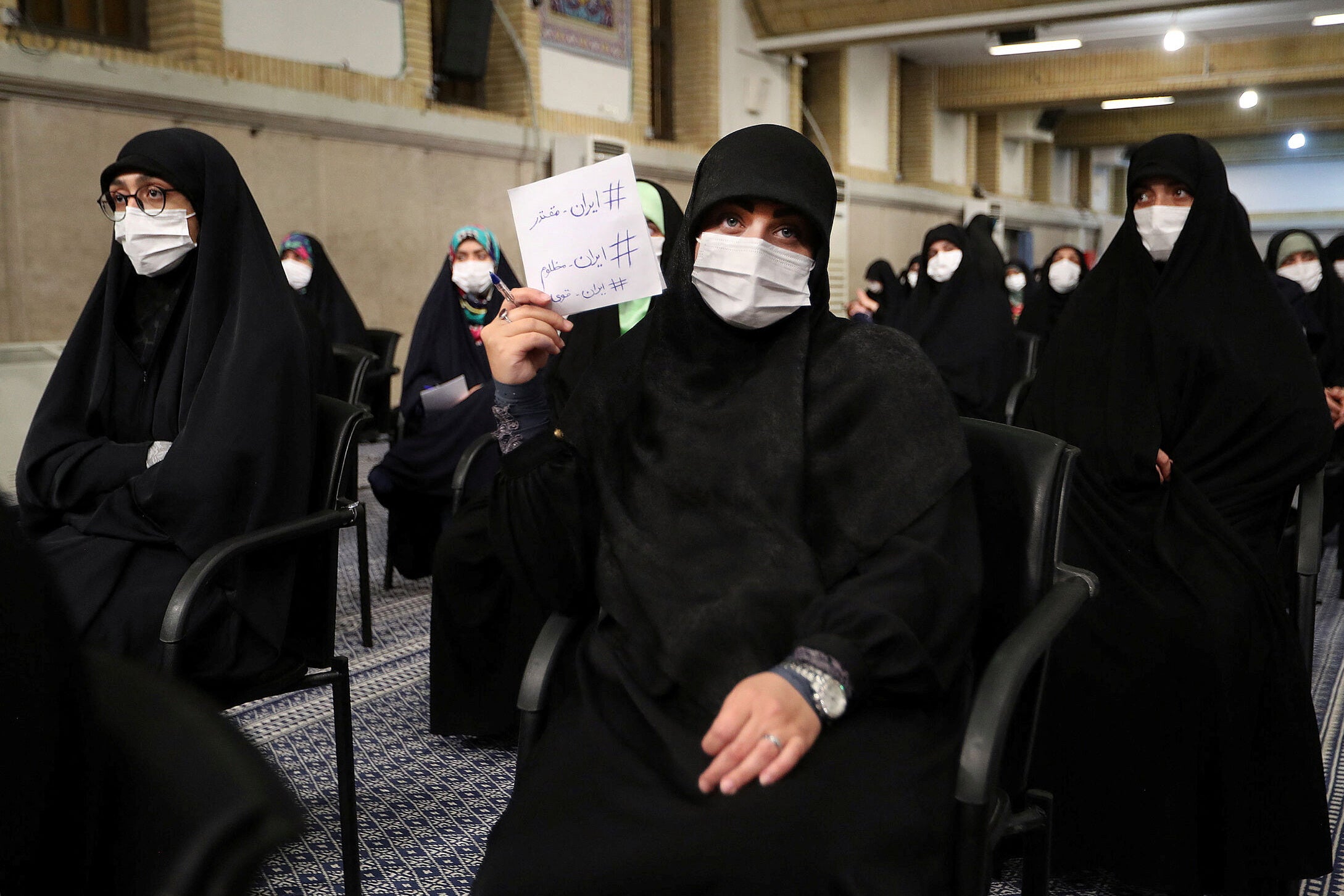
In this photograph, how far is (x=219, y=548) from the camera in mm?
1649

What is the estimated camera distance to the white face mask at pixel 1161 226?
236 centimetres

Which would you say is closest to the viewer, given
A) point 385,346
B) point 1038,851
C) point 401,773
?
point 1038,851

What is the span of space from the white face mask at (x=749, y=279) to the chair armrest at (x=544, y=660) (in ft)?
1.53

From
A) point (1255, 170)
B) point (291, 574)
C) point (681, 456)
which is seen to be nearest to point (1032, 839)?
point (681, 456)

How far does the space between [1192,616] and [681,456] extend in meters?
1.09

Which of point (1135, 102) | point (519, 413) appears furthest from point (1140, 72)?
point (519, 413)

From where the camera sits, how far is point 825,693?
122 centimetres

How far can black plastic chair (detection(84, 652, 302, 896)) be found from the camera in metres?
0.75

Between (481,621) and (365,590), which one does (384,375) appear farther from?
(481,621)

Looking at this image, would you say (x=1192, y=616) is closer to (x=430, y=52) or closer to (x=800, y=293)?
(x=800, y=293)

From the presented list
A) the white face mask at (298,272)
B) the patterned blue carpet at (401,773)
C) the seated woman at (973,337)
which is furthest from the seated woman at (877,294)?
the patterned blue carpet at (401,773)

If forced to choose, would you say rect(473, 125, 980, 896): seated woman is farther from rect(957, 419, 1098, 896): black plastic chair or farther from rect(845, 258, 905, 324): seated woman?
rect(845, 258, 905, 324): seated woman

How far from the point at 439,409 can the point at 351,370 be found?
0.41m

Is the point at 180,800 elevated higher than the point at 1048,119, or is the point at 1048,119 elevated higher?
the point at 1048,119
